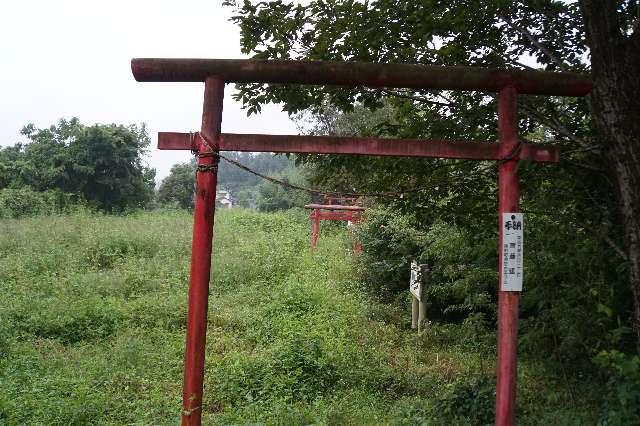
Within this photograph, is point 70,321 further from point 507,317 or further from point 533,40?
point 533,40

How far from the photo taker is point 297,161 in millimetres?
4395

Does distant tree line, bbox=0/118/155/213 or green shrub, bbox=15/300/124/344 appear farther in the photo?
distant tree line, bbox=0/118/155/213

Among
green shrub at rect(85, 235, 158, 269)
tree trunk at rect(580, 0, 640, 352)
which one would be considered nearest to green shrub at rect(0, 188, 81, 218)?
green shrub at rect(85, 235, 158, 269)

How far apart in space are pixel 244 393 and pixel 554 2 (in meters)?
5.00

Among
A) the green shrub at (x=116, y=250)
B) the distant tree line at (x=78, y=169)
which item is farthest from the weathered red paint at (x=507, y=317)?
the distant tree line at (x=78, y=169)

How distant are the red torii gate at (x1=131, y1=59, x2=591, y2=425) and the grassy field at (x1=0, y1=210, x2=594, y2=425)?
5.56ft

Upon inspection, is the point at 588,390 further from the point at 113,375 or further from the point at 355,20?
the point at 113,375

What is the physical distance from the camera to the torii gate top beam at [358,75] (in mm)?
3297

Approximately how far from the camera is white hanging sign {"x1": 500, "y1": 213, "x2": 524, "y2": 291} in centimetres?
326

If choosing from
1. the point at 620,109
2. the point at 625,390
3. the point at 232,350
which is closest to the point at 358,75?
the point at 620,109

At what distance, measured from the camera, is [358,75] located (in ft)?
11.0

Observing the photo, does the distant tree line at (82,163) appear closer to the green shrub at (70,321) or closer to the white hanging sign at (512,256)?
the green shrub at (70,321)

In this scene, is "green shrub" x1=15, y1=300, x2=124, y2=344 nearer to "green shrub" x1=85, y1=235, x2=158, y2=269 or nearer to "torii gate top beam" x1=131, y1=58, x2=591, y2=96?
"green shrub" x1=85, y1=235, x2=158, y2=269

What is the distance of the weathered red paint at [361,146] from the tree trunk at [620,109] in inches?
18.6
